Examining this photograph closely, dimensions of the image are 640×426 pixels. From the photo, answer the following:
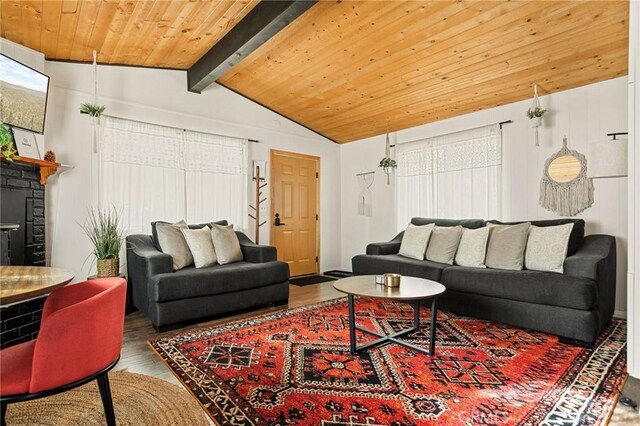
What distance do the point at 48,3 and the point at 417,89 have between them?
138 inches

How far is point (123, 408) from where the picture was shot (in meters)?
1.74

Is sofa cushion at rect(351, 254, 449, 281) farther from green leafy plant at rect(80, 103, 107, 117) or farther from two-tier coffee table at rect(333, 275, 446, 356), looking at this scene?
green leafy plant at rect(80, 103, 107, 117)

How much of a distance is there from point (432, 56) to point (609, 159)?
69.4 inches

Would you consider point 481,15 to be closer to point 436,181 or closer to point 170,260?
point 436,181

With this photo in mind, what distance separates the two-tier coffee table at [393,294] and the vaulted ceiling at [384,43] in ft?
7.26

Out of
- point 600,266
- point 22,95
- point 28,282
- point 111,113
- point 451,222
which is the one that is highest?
point 111,113

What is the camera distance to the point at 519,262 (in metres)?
3.17

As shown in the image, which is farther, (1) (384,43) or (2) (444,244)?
(2) (444,244)

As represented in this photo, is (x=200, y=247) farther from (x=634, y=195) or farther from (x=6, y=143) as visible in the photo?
(x=634, y=195)

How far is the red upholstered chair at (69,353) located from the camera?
1.11 metres

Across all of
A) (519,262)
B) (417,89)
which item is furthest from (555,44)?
(519,262)

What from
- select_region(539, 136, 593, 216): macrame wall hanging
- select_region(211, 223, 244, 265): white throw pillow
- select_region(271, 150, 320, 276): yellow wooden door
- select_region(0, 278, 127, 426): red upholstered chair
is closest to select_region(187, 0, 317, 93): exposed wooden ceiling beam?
select_region(271, 150, 320, 276): yellow wooden door

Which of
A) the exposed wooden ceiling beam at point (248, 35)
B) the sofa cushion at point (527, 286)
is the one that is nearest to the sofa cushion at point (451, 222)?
the sofa cushion at point (527, 286)

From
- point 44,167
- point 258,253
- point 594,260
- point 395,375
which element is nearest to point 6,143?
point 44,167
